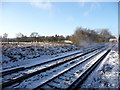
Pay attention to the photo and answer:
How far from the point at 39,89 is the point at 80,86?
74.0 inches

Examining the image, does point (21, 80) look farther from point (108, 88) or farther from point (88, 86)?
point (108, 88)

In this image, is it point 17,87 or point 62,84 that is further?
point 62,84

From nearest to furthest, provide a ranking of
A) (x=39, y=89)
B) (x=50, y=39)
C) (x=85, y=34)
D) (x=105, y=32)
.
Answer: (x=39, y=89), (x=85, y=34), (x=50, y=39), (x=105, y=32)

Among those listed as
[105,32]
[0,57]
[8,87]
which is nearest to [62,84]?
[8,87]

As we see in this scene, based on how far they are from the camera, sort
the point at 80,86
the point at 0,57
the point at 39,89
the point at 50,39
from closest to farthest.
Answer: the point at 39,89 → the point at 80,86 → the point at 0,57 → the point at 50,39

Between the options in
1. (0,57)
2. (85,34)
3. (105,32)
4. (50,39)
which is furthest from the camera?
(105,32)

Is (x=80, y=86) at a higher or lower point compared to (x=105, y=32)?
lower

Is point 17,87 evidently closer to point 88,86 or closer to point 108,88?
point 88,86

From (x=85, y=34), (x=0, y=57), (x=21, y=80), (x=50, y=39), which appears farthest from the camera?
(x=50, y=39)

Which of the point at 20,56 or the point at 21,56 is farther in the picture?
the point at 21,56

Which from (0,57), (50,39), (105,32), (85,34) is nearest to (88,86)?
(0,57)

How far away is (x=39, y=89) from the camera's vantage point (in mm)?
5434

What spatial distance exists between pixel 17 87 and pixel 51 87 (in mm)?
1560

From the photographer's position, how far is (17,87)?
574 cm
